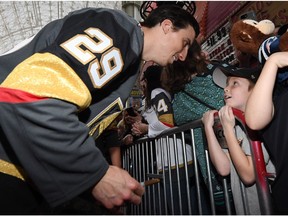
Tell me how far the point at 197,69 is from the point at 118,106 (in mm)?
930

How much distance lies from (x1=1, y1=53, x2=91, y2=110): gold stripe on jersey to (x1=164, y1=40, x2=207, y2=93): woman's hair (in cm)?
121

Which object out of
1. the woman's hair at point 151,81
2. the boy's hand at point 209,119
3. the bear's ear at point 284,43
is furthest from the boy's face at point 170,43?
the woman's hair at point 151,81

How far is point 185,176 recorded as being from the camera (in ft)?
5.91

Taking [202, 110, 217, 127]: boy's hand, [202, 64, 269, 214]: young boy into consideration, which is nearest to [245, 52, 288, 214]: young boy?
[202, 64, 269, 214]: young boy

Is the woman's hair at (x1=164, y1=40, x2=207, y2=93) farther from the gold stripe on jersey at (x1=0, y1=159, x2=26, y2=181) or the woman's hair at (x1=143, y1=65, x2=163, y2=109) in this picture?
the gold stripe on jersey at (x1=0, y1=159, x2=26, y2=181)

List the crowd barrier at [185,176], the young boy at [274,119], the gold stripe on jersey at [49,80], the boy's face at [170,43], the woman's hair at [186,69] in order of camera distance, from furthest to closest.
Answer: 1. the woman's hair at [186,69]
2. the boy's face at [170,43]
3. the crowd barrier at [185,176]
4. the young boy at [274,119]
5. the gold stripe on jersey at [49,80]

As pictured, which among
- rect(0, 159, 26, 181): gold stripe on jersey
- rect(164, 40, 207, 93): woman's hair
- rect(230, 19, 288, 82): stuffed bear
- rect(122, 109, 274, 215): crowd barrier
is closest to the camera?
rect(0, 159, 26, 181): gold stripe on jersey

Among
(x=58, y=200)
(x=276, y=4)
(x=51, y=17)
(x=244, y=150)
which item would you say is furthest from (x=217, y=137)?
(x=276, y=4)

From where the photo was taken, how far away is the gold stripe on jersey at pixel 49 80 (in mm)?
760

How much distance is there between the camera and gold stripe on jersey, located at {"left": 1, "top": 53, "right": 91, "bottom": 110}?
76cm

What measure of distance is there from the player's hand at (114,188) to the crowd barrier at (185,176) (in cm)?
66

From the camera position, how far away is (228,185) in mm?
1426

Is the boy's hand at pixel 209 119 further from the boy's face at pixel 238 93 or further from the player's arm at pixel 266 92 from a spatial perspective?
the player's arm at pixel 266 92

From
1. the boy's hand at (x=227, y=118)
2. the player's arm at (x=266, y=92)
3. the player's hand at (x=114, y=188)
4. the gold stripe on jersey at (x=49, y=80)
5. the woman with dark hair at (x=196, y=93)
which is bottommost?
the woman with dark hair at (x=196, y=93)
